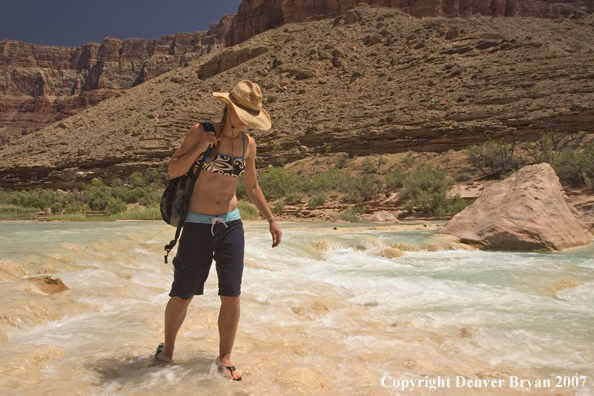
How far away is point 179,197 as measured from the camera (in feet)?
9.03

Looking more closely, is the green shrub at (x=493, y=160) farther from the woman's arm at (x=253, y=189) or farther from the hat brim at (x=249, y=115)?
the hat brim at (x=249, y=115)

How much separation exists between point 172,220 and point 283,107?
36.3 m

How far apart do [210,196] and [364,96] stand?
3444 centimetres

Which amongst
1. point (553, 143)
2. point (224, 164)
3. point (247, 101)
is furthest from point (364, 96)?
point (224, 164)

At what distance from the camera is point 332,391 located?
2680 mm

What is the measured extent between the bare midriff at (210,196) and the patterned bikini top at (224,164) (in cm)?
3

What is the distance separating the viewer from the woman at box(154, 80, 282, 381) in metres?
2.72

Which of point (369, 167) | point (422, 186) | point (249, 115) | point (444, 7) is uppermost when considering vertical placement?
point (444, 7)

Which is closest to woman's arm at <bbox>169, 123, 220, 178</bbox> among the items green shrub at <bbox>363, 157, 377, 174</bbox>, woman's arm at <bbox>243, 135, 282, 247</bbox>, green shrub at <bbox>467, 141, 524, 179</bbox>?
woman's arm at <bbox>243, 135, 282, 247</bbox>

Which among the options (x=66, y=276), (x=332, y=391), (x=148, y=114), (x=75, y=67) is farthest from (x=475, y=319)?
(x=75, y=67)

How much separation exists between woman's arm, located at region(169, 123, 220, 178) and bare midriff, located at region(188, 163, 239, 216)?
152mm

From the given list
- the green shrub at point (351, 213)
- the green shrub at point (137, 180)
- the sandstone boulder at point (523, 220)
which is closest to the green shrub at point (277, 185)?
the green shrub at point (351, 213)

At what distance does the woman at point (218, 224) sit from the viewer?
2721mm

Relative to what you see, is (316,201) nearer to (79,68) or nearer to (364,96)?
(364,96)
